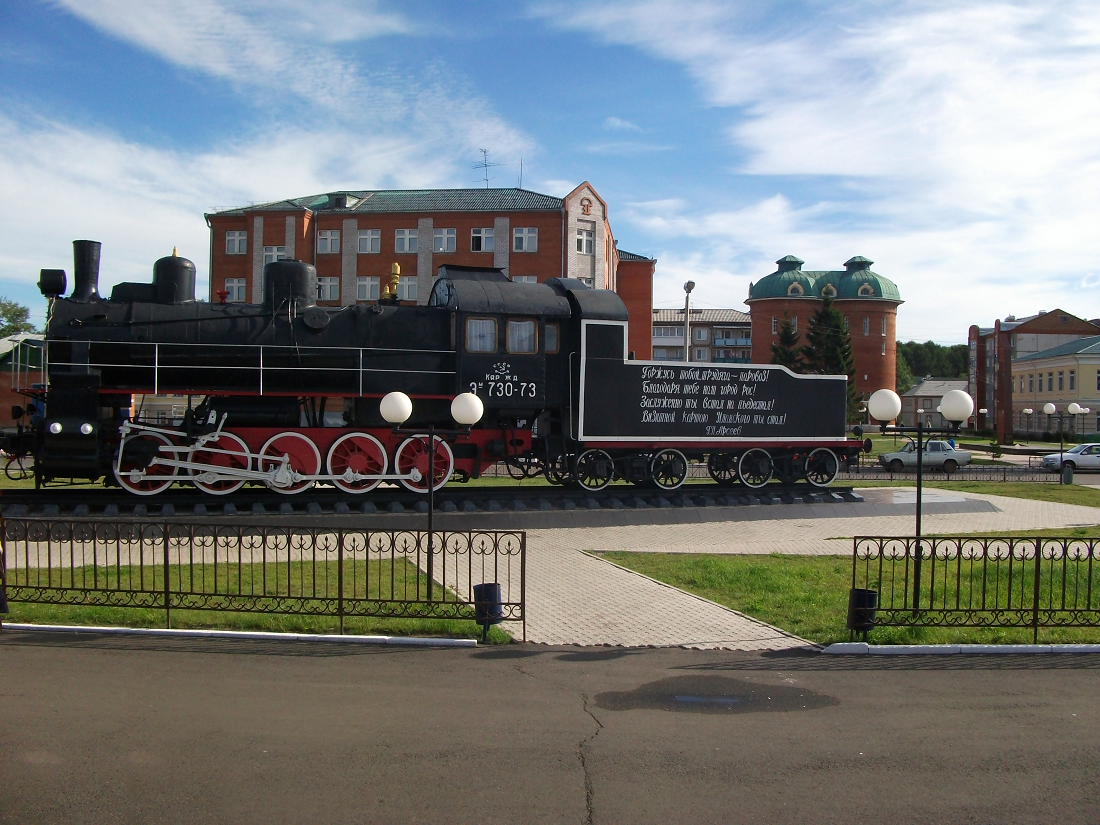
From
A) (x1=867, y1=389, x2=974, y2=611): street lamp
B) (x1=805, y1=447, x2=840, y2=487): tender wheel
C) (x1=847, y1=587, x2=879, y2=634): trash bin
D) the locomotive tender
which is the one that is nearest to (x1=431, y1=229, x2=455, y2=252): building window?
the locomotive tender

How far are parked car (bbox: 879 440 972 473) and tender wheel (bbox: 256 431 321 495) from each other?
25.4 metres

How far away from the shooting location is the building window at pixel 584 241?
45.7 m

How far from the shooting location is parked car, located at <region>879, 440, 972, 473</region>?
32.6 metres

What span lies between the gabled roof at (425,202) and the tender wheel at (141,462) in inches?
1347

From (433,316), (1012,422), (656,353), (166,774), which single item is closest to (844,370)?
(1012,422)

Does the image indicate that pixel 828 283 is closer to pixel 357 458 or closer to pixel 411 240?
pixel 411 240

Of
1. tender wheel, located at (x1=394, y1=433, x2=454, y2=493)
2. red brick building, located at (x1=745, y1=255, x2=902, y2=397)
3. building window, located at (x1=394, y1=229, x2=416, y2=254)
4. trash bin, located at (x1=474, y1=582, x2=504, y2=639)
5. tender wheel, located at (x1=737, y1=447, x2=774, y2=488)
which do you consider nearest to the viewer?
trash bin, located at (x1=474, y1=582, x2=504, y2=639)

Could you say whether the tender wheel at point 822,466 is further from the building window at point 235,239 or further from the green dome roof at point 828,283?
the green dome roof at point 828,283

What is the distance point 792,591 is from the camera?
31.8 ft

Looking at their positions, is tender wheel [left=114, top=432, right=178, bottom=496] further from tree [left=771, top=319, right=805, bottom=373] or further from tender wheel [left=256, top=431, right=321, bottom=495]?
tree [left=771, top=319, right=805, bottom=373]

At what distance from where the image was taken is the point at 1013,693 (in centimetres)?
643

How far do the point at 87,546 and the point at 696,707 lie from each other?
9.93 m

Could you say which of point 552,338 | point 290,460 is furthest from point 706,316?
point 290,460

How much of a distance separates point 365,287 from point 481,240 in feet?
24.3
